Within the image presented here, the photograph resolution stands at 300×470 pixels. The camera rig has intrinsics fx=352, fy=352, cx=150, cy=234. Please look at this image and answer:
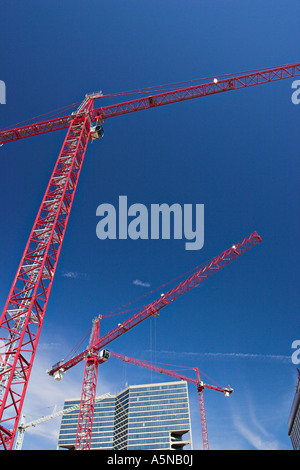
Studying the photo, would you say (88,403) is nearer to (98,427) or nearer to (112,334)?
(112,334)

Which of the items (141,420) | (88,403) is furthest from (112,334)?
(141,420)

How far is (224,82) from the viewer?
167ft

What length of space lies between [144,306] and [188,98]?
127ft

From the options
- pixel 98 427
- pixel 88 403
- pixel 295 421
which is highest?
pixel 98 427

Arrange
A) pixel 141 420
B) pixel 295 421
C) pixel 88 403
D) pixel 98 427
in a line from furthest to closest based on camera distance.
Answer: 1. pixel 98 427
2. pixel 141 420
3. pixel 295 421
4. pixel 88 403

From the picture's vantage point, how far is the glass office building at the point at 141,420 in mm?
137500

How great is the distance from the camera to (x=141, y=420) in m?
144

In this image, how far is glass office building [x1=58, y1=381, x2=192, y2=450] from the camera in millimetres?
137500

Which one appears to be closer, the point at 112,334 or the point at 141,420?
the point at 112,334

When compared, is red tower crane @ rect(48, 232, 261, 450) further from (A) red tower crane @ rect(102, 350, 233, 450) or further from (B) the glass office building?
(B) the glass office building

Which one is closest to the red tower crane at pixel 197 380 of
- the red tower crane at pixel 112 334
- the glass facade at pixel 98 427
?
the red tower crane at pixel 112 334

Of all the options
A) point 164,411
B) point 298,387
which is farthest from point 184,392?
point 298,387

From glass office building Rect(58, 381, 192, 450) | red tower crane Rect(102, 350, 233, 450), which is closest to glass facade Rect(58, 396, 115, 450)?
glass office building Rect(58, 381, 192, 450)
